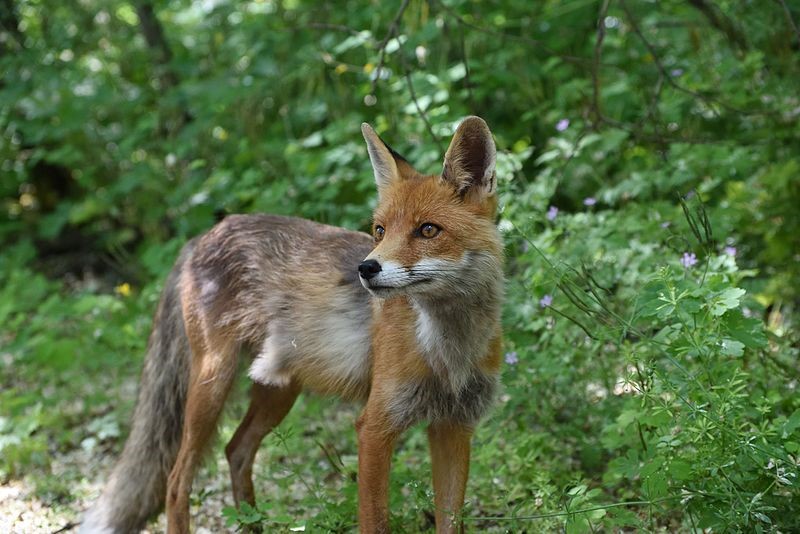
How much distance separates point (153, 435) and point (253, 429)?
1.75ft

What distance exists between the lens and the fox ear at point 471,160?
339 cm

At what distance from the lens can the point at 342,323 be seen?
3869mm

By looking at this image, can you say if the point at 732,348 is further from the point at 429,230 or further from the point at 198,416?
the point at 198,416

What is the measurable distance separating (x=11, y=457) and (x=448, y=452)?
3.04 meters

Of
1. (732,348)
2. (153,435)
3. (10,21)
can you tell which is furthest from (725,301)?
(10,21)

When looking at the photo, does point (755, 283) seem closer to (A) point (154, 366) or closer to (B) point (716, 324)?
(B) point (716, 324)

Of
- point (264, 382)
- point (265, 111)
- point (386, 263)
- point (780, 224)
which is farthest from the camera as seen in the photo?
point (265, 111)

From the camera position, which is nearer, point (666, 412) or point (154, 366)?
point (666, 412)

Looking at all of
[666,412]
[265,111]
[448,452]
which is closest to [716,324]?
[666,412]

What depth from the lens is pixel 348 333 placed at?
3838 mm

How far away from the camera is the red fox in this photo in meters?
3.38

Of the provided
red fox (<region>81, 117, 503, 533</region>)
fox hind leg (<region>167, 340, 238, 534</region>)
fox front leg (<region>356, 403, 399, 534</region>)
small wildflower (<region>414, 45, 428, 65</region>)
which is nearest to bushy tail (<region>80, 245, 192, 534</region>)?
red fox (<region>81, 117, 503, 533</region>)

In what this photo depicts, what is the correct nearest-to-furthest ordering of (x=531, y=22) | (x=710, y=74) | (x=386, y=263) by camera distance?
1. (x=386, y=263)
2. (x=710, y=74)
3. (x=531, y=22)

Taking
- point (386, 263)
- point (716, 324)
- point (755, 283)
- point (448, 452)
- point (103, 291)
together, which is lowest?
point (103, 291)
